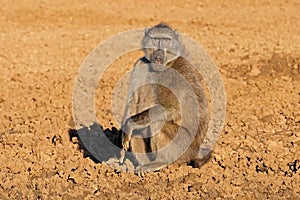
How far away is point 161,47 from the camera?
22.9 feet

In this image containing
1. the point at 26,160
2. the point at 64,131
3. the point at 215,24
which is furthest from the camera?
the point at 215,24

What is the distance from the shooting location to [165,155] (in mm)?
7066

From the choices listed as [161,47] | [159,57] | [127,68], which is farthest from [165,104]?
[127,68]

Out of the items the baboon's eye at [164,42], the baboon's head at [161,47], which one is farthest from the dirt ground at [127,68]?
the baboon's eye at [164,42]

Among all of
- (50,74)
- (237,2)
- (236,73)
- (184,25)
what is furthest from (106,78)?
(237,2)

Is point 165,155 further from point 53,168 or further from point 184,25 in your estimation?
Result: point 184,25

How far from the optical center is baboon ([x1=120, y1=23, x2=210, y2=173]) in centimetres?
691

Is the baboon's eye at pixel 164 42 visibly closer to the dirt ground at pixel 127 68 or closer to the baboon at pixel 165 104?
the baboon at pixel 165 104

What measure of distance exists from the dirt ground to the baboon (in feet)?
1.26

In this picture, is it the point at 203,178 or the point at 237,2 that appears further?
the point at 237,2

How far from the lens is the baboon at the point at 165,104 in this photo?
6906 millimetres

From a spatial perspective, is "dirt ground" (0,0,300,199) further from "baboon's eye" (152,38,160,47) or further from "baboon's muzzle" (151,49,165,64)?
"baboon's eye" (152,38,160,47)

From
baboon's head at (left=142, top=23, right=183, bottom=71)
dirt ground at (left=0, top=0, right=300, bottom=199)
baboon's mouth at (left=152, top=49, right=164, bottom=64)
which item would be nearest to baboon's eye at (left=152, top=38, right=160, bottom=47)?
baboon's head at (left=142, top=23, right=183, bottom=71)

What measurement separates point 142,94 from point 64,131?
1.84 meters
